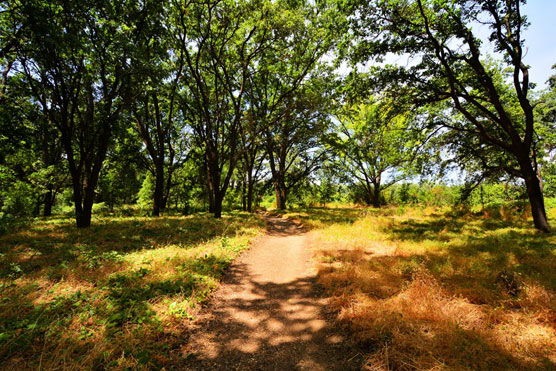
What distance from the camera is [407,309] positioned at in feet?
11.4

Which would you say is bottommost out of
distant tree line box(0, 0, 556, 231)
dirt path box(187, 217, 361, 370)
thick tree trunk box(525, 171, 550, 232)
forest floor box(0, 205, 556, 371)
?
dirt path box(187, 217, 361, 370)

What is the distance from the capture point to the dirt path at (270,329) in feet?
9.60

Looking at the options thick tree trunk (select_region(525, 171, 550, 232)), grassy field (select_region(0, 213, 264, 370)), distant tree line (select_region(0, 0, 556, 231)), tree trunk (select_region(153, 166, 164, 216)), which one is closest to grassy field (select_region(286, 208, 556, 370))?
thick tree trunk (select_region(525, 171, 550, 232))

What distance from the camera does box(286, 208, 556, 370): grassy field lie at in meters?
2.58

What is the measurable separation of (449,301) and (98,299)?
21.5 feet

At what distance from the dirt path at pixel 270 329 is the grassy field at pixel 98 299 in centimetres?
45

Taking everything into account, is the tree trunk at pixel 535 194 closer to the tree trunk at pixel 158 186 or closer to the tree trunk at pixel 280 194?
the tree trunk at pixel 280 194

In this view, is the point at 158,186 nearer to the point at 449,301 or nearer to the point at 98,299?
the point at 98,299

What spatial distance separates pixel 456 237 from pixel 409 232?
1671mm

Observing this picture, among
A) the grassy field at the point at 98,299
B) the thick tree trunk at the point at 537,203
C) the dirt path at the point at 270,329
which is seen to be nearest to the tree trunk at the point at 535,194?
the thick tree trunk at the point at 537,203

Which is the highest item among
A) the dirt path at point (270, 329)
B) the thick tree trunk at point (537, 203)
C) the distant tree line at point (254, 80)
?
the distant tree line at point (254, 80)

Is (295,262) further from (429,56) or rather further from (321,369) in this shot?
(429,56)

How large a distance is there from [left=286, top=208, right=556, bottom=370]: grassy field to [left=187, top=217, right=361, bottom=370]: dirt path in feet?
1.40

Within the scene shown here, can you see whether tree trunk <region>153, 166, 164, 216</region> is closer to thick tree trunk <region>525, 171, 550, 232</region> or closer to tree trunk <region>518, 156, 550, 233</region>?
tree trunk <region>518, 156, 550, 233</region>
